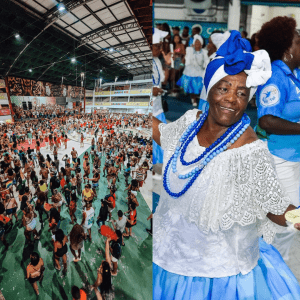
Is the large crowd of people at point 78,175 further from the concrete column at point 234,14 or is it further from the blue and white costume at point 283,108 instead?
the concrete column at point 234,14

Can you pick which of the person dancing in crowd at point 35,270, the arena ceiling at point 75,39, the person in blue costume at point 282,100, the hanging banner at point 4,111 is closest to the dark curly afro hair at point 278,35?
the person in blue costume at point 282,100

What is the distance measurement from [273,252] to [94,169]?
844 mm

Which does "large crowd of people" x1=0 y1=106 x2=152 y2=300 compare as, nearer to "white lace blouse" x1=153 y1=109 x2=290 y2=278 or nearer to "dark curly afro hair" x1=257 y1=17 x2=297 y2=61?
"white lace blouse" x1=153 y1=109 x2=290 y2=278

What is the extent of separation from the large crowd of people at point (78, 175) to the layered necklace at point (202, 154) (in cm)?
16

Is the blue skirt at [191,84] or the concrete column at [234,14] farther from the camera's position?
the blue skirt at [191,84]

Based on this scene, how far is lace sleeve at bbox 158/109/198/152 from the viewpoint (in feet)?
2.46

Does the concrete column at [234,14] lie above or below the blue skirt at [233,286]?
above

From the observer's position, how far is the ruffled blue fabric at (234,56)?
1.73 feet

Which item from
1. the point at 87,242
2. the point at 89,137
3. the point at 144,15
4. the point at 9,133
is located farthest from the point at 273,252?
the point at 9,133

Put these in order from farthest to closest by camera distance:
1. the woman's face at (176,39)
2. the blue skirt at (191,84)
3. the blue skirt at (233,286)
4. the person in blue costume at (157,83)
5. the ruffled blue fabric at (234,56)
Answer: the blue skirt at (191,84)
the woman's face at (176,39)
the person in blue costume at (157,83)
the blue skirt at (233,286)
the ruffled blue fabric at (234,56)

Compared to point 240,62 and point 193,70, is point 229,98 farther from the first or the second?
point 193,70

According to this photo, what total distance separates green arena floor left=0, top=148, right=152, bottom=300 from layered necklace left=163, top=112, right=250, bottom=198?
226mm

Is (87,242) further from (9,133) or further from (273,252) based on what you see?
(273,252)

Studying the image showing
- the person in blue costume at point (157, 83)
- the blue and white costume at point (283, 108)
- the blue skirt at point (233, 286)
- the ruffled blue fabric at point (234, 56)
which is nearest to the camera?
the ruffled blue fabric at point (234, 56)
